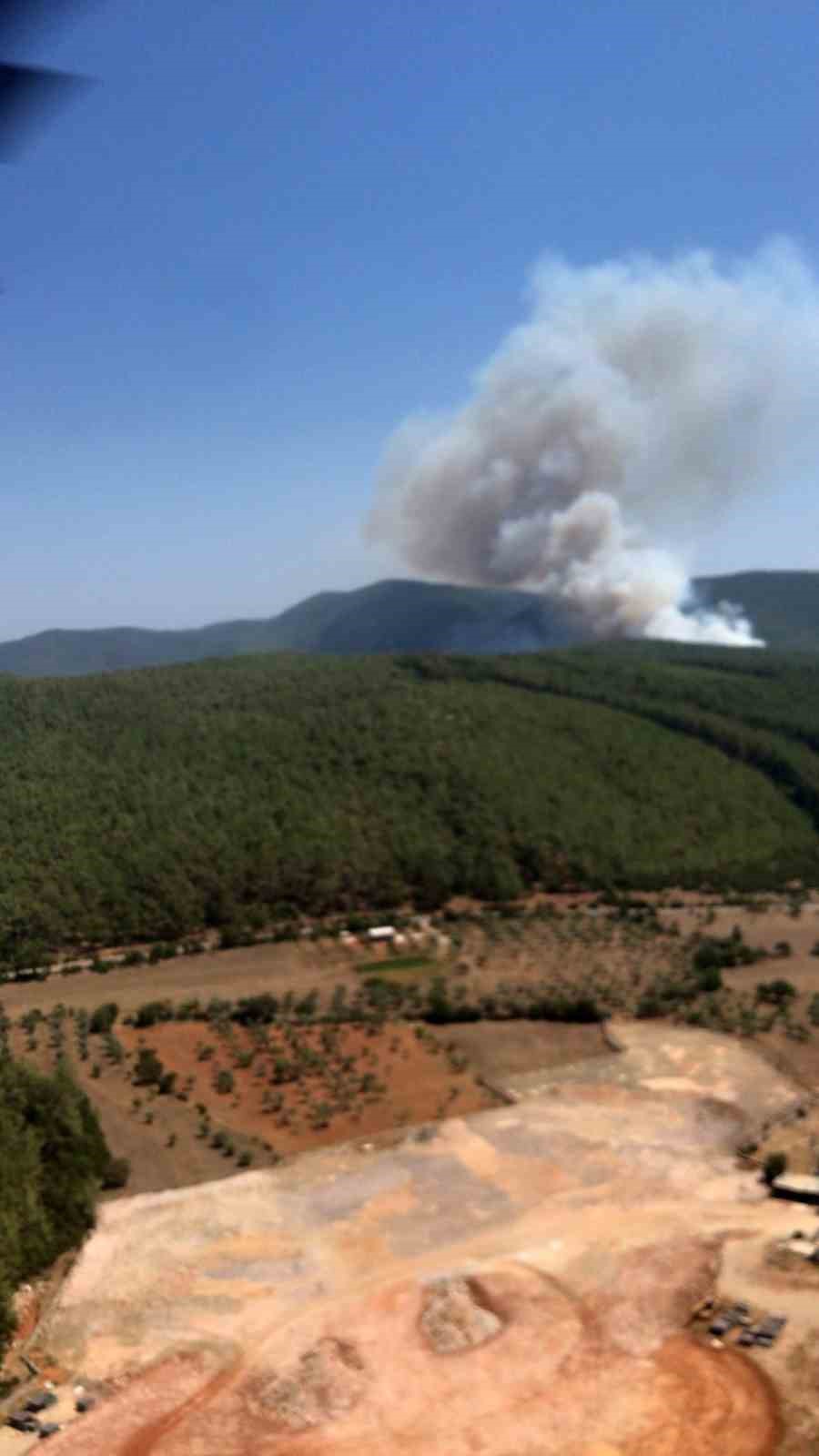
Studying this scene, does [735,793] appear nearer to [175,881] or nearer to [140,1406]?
[175,881]

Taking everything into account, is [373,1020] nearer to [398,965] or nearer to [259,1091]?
[259,1091]

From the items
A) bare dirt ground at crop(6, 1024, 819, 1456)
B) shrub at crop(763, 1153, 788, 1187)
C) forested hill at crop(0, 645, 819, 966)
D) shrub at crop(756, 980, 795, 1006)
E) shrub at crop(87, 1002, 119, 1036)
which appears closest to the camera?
bare dirt ground at crop(6, 1024, 819, 1456)

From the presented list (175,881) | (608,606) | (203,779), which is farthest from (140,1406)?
(608,606)

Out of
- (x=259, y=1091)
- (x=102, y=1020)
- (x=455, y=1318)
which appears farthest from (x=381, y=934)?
(x=455, y=1318)

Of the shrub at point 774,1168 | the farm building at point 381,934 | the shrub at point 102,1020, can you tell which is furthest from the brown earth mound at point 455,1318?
the farm building at point 381,934

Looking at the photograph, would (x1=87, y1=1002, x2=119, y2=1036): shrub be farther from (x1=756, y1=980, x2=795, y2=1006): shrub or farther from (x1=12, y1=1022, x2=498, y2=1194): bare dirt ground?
(x1=756, y1=980, x2=795, y2=1006): shrub

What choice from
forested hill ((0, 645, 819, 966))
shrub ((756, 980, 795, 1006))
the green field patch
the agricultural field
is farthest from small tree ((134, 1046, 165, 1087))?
shrub ((756, 980, 795, 1006))

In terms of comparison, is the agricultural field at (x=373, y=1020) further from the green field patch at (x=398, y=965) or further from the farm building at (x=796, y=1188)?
the farm building at (x=796, y=1188)
